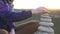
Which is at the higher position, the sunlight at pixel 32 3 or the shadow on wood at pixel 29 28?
the sunlight at pixel 32 3

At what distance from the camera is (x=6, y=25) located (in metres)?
1.14

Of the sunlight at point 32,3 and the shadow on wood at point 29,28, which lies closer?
the shadow on wood at point 29,28

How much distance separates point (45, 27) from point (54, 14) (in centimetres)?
55

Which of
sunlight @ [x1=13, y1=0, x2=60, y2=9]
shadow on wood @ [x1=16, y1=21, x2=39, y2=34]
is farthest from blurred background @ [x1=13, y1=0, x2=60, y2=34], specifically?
shadow on wood @ [x1=16, y1=21, x2=39, y2=34]

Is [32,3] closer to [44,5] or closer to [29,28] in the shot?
[44,5]

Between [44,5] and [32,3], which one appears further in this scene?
[32,3]

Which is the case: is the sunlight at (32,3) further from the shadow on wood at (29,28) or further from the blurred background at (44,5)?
the shadow on wood at (29,28)

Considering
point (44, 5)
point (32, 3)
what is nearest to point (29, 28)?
point (44, 5)

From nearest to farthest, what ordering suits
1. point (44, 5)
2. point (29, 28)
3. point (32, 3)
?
point (29, 28) < point (44, 5) < point (32, 3)

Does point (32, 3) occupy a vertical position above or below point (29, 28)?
above

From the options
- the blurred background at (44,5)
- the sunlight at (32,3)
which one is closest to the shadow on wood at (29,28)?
the blurred background at (44,5)

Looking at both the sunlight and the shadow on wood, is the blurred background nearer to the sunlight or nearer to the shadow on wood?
the sunlight

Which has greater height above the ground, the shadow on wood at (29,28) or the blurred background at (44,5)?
the blurred background at (44,5)

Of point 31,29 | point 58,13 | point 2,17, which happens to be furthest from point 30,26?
point 2,17
